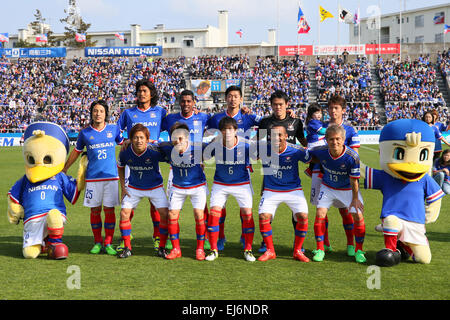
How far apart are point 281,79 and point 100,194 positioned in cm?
3398

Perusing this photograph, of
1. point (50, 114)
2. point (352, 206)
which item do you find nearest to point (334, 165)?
point (352, 206)

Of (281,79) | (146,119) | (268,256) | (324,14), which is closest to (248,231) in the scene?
(268,256)

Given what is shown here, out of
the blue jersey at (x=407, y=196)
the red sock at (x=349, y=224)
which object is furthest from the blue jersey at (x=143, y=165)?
the blue jersey at (x=407, y=196)

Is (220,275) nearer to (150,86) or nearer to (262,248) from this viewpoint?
(262,248)

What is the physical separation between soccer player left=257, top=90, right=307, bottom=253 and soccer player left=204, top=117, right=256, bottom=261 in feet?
1.16

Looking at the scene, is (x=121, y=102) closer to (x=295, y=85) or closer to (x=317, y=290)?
(x=295, y=85)

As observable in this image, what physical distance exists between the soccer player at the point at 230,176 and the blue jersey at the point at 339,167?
100cm

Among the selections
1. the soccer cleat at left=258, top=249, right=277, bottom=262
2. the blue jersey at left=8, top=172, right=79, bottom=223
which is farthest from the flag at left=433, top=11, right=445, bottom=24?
the blue jersey at left=8, top=172, right=79, bottom=223

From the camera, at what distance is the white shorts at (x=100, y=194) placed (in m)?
6.87

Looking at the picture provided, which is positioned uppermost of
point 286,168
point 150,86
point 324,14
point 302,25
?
point 324,14

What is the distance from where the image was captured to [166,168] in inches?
712

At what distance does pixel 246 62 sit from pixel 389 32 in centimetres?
2922

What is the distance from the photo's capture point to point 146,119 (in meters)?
7.34

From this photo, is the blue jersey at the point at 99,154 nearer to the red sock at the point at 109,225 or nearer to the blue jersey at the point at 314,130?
the red sock at the point at 109,225
